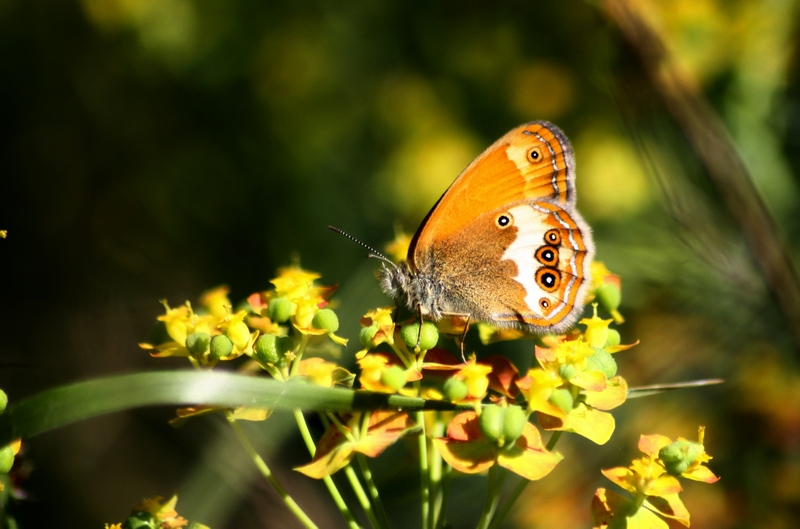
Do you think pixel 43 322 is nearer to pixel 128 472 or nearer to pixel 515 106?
pixel 128 472

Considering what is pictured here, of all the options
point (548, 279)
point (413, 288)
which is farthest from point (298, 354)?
point (548, 279)

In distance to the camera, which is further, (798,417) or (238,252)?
(238,252)

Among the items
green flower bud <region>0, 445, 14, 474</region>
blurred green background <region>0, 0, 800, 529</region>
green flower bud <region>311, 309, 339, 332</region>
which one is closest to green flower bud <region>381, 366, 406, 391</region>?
green flower bud <region>311, 309, 339, 332</region>

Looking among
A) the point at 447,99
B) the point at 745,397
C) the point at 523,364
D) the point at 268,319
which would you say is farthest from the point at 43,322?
the point at 745,397

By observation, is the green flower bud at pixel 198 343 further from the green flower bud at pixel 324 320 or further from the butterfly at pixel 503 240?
the butterfly at pixel 503 240

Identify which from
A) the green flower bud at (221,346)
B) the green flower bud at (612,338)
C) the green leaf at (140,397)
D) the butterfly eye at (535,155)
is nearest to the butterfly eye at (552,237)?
the butterfly eye at (535,155)
